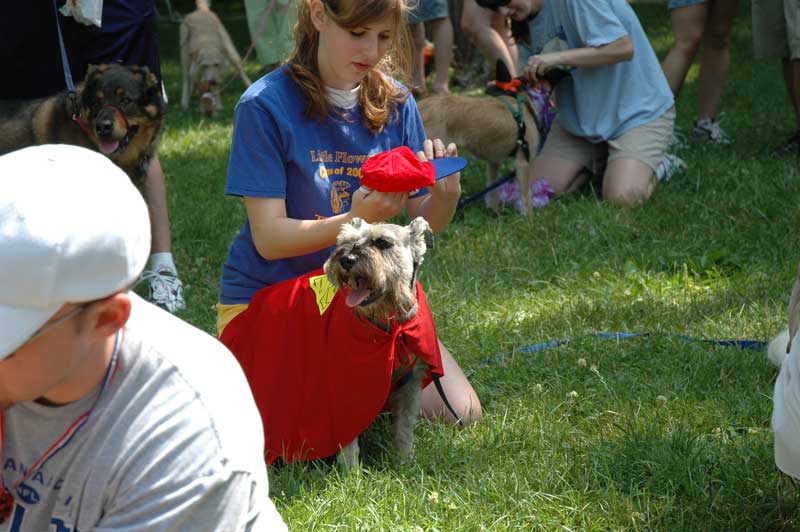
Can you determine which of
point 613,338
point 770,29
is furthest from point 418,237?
point 770,29

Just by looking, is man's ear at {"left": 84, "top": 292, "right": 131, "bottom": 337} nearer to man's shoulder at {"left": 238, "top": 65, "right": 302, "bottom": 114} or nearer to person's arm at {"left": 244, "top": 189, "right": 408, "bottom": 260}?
person's arm at {"left": 244, "top": 189, "right": 408, "bottom": 260}

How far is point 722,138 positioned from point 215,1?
54.5 ft

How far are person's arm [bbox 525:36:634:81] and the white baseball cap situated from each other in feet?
17.0

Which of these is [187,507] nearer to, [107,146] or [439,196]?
[439,196]

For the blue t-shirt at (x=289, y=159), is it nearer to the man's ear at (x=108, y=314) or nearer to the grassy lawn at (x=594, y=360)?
the grassy lawn at (x=594, y=360)

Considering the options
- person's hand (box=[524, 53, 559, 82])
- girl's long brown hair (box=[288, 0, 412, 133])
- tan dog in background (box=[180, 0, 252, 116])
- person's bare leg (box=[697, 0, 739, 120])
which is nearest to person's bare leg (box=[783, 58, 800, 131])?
person's bare leg (box=[697, 0, 739, 120])

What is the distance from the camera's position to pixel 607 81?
21.4 feet

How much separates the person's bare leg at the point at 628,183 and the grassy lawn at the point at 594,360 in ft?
0.35

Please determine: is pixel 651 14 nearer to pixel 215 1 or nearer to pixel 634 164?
Result: pixel 634 164

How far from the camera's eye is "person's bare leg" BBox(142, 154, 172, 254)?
17.0 feet

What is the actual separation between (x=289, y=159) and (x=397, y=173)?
0.57 meters

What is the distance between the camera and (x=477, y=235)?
5691 millimetres

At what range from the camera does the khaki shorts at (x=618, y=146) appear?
6.38 metres

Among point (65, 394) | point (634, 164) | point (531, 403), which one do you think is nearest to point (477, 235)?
point (634, 164)
